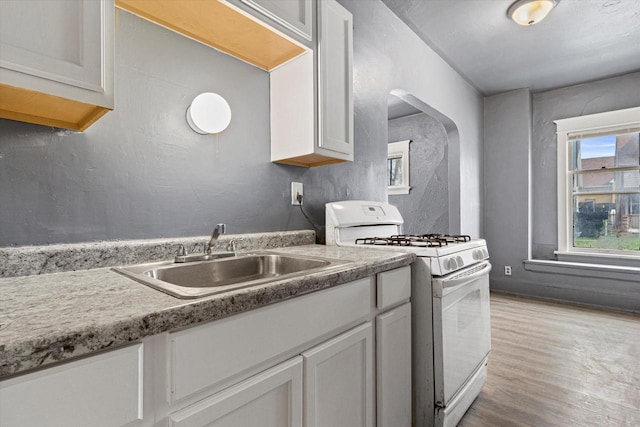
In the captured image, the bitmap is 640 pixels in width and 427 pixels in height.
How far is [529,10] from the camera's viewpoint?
2338mm

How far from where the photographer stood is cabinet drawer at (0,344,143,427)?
0.46 meters

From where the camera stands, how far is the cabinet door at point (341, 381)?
3.06 feet

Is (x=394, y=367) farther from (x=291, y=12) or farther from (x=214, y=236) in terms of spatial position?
(x=291, y=12)

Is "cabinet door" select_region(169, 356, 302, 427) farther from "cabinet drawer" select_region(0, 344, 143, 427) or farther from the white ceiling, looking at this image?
the white ceiling

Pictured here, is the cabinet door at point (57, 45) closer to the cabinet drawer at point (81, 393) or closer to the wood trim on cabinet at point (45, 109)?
the wood trim on cabinet at point (45, 109)

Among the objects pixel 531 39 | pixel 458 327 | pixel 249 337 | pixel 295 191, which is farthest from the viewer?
pixel 531 39

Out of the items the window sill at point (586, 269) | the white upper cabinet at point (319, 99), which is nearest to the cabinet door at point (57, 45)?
the white upper cabinet at point (319, 99)

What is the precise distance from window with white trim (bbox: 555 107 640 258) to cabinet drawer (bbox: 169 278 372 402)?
13.5 ft

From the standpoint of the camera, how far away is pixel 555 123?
399 cm

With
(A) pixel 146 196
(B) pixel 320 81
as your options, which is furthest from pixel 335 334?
(B) pixel 320 81

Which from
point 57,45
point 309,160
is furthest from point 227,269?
point 57,45

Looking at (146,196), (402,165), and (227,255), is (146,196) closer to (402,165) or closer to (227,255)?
(227,255)

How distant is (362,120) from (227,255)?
1.38 meters

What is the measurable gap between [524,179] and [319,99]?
355cm
